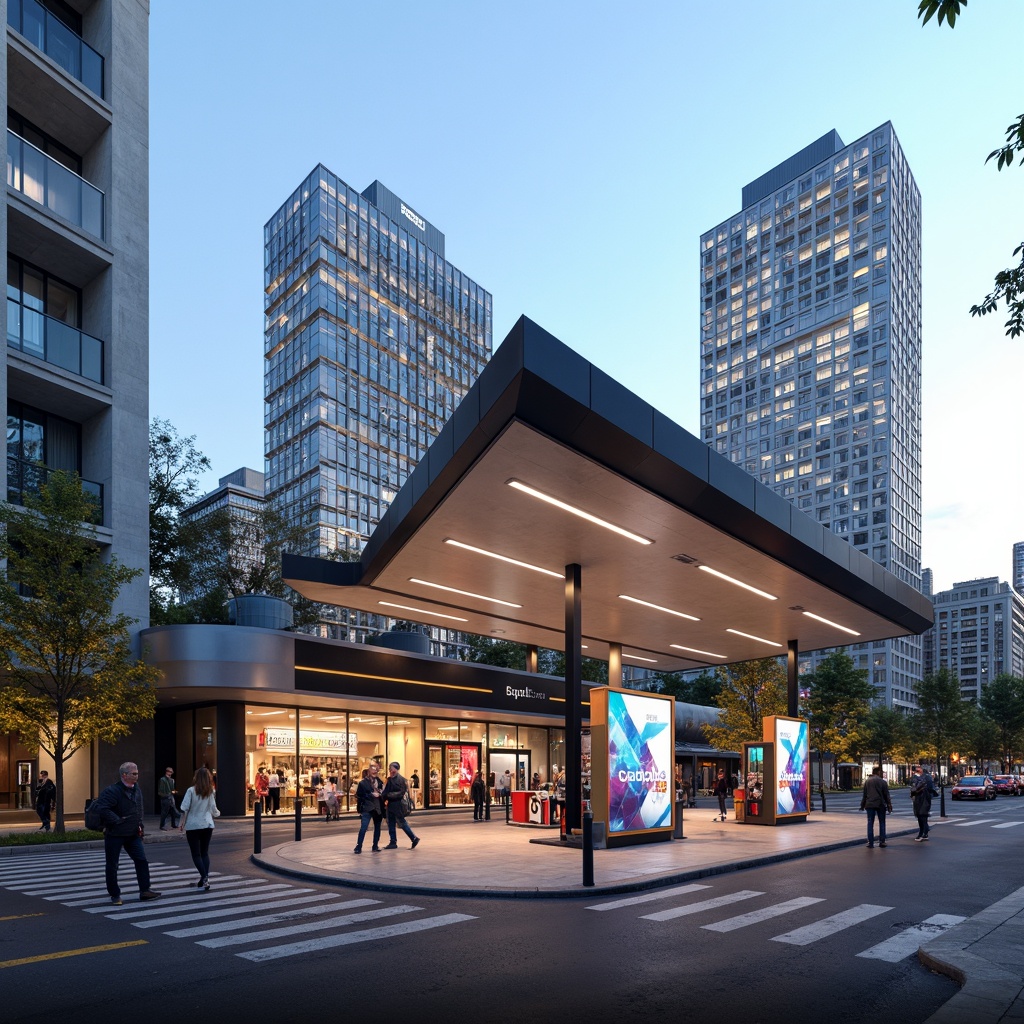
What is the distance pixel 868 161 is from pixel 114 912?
15676 cm

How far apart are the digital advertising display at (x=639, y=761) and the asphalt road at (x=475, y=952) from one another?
4.97 metres

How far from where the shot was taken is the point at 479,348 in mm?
149750

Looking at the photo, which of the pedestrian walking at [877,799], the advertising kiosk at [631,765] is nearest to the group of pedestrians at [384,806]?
the advertising kiosk at [631,765]

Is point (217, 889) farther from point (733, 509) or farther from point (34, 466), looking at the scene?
point (34, 466)

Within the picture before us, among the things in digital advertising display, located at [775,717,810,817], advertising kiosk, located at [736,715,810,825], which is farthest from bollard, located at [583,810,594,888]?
digital advertising display, located at [775,717,810,817]

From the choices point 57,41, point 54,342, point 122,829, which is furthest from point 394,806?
point 57,41

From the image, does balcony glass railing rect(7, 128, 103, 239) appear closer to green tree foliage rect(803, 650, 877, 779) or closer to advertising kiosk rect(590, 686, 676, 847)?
advertising kiosk rect(590, 686, 676, 847)

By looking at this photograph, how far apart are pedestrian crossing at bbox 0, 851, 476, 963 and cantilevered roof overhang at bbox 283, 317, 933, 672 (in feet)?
22.1

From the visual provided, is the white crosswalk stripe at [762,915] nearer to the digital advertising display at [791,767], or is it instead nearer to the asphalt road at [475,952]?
the asphalt road at [475,952]

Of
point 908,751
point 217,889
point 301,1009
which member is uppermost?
point 301,1009

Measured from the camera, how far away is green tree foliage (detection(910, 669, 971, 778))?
87125 mm

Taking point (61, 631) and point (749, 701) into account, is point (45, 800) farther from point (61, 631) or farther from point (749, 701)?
point (749, 701)

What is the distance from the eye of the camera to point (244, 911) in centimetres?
1130

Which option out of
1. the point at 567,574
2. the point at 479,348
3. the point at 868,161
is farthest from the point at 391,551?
the point at 868,161
